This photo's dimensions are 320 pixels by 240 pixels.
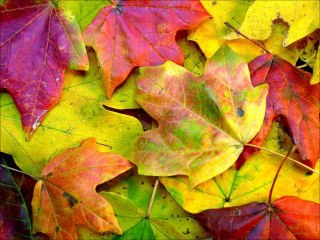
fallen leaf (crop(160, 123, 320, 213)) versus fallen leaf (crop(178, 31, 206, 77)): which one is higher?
fallen leaf (crop(178, 31, 206, 77))

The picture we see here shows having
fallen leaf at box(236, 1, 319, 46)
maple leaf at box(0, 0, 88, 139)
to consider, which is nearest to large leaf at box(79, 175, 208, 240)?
maple leaf at box(0, 0, 88, 139)

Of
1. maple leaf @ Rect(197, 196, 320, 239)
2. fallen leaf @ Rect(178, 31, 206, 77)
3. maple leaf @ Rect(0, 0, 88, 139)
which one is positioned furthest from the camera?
fallen leaf @ Rect(178, 31, 206, 77)

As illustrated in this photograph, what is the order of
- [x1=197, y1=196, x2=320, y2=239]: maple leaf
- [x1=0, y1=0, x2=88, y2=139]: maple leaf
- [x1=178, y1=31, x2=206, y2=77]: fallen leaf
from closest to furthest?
[x1=197, y1=196, x2=320, y2=239]: maple leaf
[x1=0, y1=0, x2=88, y2=139]: maple leaf
[x1=178, y1=31, x2=206, y2=77]: fallen leaf

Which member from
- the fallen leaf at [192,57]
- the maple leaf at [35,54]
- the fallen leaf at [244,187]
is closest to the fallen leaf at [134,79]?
the fallen leaf at [192,57]

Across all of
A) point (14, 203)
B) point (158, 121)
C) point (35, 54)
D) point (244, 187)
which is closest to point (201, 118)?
point (158, 121)

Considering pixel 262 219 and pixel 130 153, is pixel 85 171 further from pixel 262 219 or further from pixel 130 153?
pixel 262 219

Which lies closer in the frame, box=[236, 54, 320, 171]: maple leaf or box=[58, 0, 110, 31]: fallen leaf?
box=[236, 54, 320, 171]: maple leaf

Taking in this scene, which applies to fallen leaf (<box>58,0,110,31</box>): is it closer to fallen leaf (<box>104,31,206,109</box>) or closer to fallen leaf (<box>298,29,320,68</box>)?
fallen leaf (<box>104,31,206,109</box>)

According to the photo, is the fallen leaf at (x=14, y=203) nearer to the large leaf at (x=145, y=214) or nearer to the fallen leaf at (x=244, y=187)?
the large leaf at (x=145, y=214)
